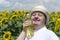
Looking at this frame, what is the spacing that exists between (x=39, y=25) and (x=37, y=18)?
95 mm

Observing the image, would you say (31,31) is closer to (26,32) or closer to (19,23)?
(26,32)

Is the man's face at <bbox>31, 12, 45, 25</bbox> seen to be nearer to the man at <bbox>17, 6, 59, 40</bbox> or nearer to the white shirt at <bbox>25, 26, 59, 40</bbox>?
the man at <bbox>17, 6, 59, 40</bbox>

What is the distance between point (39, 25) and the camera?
15.0 ft

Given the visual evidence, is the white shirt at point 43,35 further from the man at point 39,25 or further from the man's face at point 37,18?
the man's face at point 37,18

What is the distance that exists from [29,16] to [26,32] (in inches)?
8.4

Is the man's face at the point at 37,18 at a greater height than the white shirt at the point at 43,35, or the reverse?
the man's face at the point at 37,18

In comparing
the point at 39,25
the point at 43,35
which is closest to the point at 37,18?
the point at 39,25

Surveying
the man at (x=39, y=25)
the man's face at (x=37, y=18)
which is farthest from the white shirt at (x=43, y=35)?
the man's face at (x=37, y=18)

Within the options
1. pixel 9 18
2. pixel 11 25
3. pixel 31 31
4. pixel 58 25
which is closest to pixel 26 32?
pixel 31 31

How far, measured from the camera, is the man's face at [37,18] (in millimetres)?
4523

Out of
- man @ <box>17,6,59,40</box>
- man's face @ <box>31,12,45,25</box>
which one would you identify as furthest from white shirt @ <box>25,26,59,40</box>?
man's face @ <box>31,12,45,25</box>

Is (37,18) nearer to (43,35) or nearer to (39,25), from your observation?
(39,25)

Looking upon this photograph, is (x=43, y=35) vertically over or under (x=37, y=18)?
under

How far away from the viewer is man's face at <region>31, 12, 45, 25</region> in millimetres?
4523
